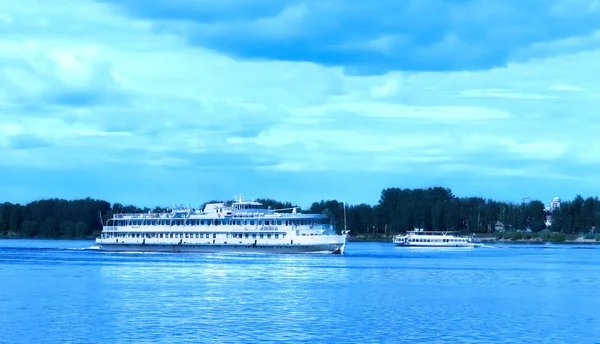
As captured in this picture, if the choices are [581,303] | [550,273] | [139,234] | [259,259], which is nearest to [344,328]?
[581,303]

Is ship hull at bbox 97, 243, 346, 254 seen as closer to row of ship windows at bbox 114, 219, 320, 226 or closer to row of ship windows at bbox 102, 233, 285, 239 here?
row of ship windows at bbox 102, 233, 285, 239

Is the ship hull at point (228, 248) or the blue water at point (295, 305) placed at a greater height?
the ship hull at point (228, 248)

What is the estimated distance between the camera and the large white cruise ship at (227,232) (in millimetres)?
116875

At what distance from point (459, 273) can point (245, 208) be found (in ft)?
128

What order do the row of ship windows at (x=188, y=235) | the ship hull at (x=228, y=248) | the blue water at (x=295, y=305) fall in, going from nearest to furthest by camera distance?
the blue water at (x=295, y=305) < the ship hull at (x=228, y=248) < the row of ship windows at (x=188, y=235)

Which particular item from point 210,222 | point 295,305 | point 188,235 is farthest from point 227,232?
point 295,305

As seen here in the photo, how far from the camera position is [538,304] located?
59906 millimetres

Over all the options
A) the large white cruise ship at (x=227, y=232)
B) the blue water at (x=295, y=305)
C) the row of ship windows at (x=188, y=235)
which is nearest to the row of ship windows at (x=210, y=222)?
the large white cruise ship at (x=227, y=232)

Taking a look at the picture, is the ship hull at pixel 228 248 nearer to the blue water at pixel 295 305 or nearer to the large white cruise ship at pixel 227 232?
the large white cruise ship at pixel 227 232

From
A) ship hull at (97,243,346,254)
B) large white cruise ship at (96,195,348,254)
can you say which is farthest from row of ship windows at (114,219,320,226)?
ship hull at (97,243,346,254)

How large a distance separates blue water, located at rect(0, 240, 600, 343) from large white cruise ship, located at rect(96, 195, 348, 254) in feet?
67.7

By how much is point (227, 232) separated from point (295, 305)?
6443 cm

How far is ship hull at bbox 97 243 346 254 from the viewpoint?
386 ft

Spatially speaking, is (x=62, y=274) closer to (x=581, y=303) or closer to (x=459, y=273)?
(x=459, y=273)
